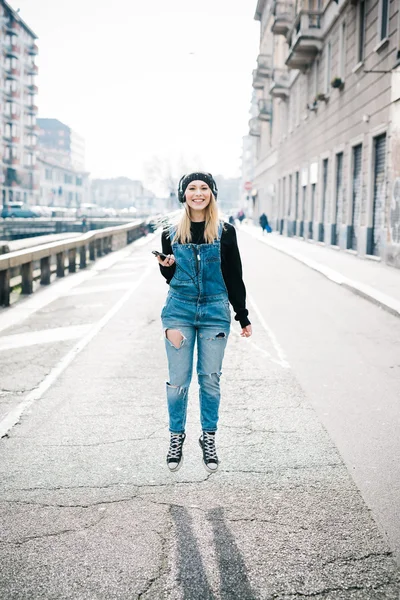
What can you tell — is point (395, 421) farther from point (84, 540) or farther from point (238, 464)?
point (84, 540)

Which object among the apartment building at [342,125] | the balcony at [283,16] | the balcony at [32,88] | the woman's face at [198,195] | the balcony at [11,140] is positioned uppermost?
the balcony at [32,88]

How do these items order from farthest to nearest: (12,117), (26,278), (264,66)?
(12,117)
(264,66)
(26,278)

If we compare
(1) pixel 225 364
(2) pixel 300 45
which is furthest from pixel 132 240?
(1) pixel 225 364

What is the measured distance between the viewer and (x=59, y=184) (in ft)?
417

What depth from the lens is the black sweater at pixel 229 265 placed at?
457 centimetres

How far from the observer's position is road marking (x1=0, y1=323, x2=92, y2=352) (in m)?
9.45

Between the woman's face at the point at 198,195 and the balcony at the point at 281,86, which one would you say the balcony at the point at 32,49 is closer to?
the balcony at the point at 281,86

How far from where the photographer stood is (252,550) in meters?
3.47

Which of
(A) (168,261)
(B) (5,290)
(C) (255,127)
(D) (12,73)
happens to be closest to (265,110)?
(C) (255,127)

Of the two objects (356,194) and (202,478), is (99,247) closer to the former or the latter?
(356,194)

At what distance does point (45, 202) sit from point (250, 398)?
Answer: 114 m

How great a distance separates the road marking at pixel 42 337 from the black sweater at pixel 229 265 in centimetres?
510

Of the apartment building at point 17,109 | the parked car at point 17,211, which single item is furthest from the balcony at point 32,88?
the parked car at point 17,211

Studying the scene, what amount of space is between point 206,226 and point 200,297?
447mm
